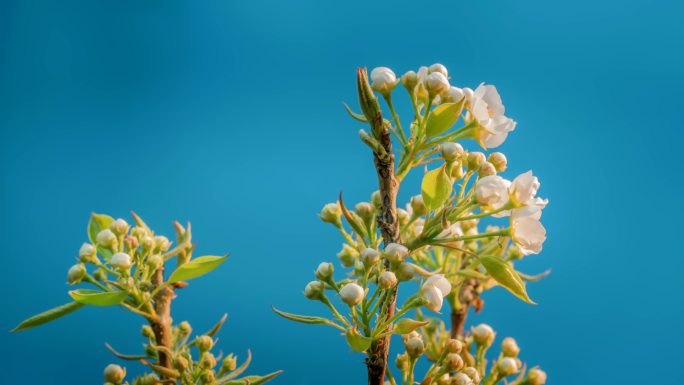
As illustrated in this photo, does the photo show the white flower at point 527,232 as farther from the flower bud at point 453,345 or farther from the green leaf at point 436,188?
the flower bud at point 453,345

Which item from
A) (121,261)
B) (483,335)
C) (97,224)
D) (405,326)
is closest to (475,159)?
(405,326)

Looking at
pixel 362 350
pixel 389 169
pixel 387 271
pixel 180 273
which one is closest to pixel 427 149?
pixel 389 169

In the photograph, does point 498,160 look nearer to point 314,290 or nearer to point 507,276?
point 507,276

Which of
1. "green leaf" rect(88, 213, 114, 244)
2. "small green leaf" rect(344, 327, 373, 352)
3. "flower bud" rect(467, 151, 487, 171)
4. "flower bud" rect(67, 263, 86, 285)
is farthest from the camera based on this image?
"green leaf" rect(88, 213, 114, 244)

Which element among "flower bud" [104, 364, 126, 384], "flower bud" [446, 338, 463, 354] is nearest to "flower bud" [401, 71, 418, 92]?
→ "flower bud" [446, 338, 463, 354]

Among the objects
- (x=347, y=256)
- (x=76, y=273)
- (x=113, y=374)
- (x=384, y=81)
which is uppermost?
(x=384, y=81)

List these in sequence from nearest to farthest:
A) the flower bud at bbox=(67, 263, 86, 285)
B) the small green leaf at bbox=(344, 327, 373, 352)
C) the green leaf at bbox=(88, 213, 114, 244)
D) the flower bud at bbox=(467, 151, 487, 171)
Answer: the small green leaf at bbox=(344, 327, 373, 352), the flower bud at bbox=(467, 151, 487, 171), the flower bud at bbox=(67, 263, 86, 285), the green leaf at bbox=(88, 213, 114, 244)

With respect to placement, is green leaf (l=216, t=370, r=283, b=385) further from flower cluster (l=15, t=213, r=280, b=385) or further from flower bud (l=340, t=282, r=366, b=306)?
flower bud (l=340, t=282, r=366, b=306)
